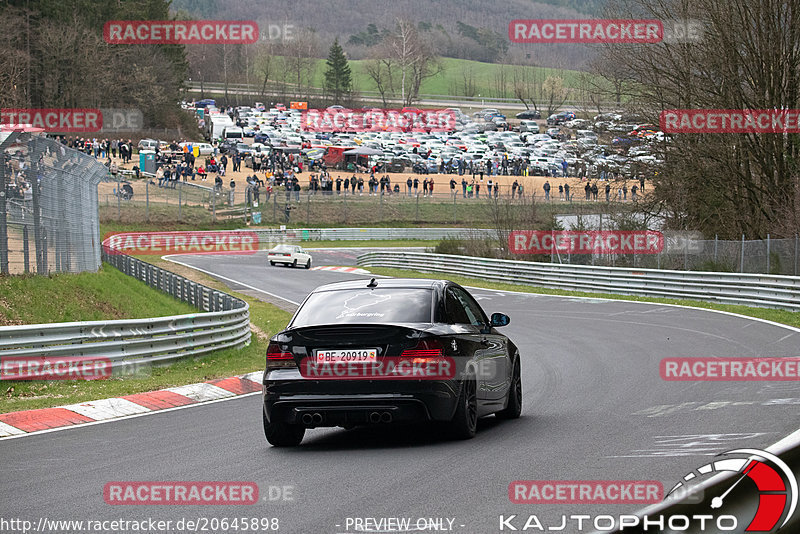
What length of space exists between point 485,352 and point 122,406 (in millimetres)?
4656

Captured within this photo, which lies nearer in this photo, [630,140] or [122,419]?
[122,419]

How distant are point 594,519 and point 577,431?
3.52 metres

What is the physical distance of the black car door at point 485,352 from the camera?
30.2 ft

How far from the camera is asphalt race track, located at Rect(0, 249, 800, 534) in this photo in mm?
6215

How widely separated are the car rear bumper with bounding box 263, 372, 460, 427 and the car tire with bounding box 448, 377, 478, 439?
0.60ft

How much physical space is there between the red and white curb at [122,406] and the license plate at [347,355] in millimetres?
3436

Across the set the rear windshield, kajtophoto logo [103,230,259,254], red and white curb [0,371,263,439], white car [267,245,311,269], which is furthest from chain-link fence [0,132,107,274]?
kajtophoto logo [103,230,259,254]

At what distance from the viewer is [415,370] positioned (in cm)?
828

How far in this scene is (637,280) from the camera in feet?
102

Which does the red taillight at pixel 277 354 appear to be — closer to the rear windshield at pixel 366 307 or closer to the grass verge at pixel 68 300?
the rear windshield at pixel 366 307

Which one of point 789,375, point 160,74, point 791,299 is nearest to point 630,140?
point 791,299

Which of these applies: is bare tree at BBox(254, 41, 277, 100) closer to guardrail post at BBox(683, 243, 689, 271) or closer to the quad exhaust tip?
guardrail post at BBox(683, 243, 689, 271)

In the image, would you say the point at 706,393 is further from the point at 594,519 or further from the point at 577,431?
the point at 594,519

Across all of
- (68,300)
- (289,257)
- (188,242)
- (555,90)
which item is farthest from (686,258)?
(555,90)
